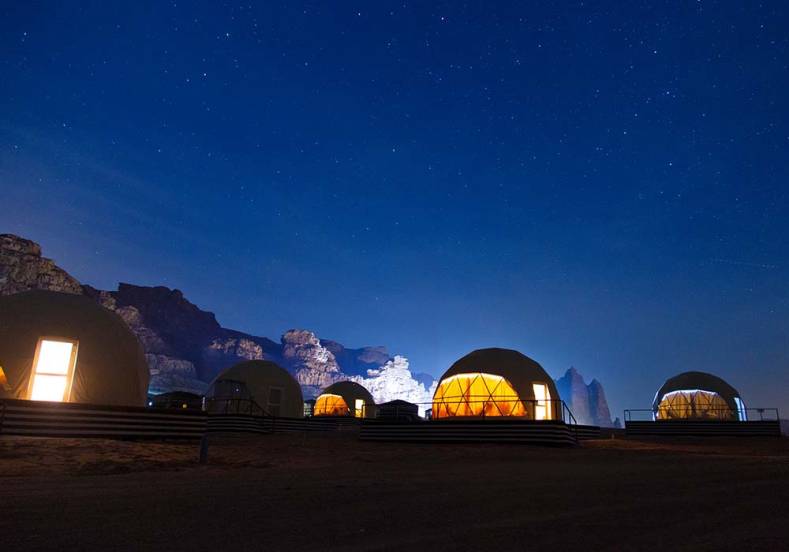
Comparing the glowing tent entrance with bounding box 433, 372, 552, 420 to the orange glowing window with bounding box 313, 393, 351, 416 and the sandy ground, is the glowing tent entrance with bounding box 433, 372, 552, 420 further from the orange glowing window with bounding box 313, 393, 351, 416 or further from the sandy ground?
the orange glowing window with bounding box 313, 393, 351, 416

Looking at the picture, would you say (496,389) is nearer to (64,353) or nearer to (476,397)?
(476,397)

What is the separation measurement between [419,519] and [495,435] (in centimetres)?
1565

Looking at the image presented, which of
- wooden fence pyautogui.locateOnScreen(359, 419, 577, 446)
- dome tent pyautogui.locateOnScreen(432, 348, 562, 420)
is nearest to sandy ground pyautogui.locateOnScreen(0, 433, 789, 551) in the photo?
wooden fence pyautogui.locateOnScreen(359, 419, 577, 446)

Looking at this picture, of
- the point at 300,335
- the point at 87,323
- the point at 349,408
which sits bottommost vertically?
the point at 349,408

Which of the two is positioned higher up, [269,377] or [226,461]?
[269,377]

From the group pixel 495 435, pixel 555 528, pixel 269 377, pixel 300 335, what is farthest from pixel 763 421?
pixel 300 335

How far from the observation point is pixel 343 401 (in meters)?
47.1

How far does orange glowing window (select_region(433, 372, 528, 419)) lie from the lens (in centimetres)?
2359

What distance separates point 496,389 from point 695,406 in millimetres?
21292

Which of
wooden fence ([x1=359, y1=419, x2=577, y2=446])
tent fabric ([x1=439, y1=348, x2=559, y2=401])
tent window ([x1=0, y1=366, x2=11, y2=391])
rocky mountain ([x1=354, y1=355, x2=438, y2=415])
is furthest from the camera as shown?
rocky mountain ([x1=354, y1=355, x2=438, y2=415])

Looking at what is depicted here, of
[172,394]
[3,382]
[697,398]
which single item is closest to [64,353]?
[3,382]

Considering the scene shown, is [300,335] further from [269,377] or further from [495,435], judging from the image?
[495,435]

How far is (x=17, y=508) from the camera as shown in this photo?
13.9ft

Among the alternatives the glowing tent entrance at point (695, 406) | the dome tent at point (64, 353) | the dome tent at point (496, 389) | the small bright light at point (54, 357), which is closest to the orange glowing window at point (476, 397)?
the dome tent at point (496, 389)
